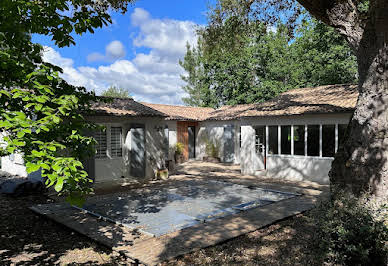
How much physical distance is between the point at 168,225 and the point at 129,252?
181 centimetres

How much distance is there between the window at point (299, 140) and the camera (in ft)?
47.2

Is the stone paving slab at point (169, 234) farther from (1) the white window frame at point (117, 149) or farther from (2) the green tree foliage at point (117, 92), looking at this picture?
(2) the green tree foliage at point (117, 92)

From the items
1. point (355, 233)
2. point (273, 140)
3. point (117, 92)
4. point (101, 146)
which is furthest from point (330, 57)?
point (117, 92)

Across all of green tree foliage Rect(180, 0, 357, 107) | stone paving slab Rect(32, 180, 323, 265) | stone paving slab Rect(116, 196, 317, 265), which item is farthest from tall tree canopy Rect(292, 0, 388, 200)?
green tree foliage Rect(180, 0, 357, 107)

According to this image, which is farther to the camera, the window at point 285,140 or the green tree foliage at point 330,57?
the green tree foliage at point 330,57

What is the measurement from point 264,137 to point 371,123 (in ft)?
36.3

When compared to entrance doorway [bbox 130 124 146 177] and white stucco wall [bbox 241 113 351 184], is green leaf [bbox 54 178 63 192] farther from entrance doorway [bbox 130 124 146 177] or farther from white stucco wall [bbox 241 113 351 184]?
white stucco wall [bbox 241 113 351 184]

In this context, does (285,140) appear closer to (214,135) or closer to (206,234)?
(214,135)

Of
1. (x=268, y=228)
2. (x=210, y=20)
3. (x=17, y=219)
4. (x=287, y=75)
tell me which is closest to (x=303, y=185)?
(x=268, y=228)

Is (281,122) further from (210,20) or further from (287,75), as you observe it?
(287,75)

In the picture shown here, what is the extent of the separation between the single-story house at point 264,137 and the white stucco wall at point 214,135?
4502 millimetres

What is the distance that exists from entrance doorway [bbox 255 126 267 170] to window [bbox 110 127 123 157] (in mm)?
7622

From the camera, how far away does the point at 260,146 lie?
17.0 m

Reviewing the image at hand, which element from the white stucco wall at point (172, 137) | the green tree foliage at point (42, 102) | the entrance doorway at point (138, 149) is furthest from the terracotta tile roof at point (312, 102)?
the green tree foliage at point (42, 102)
